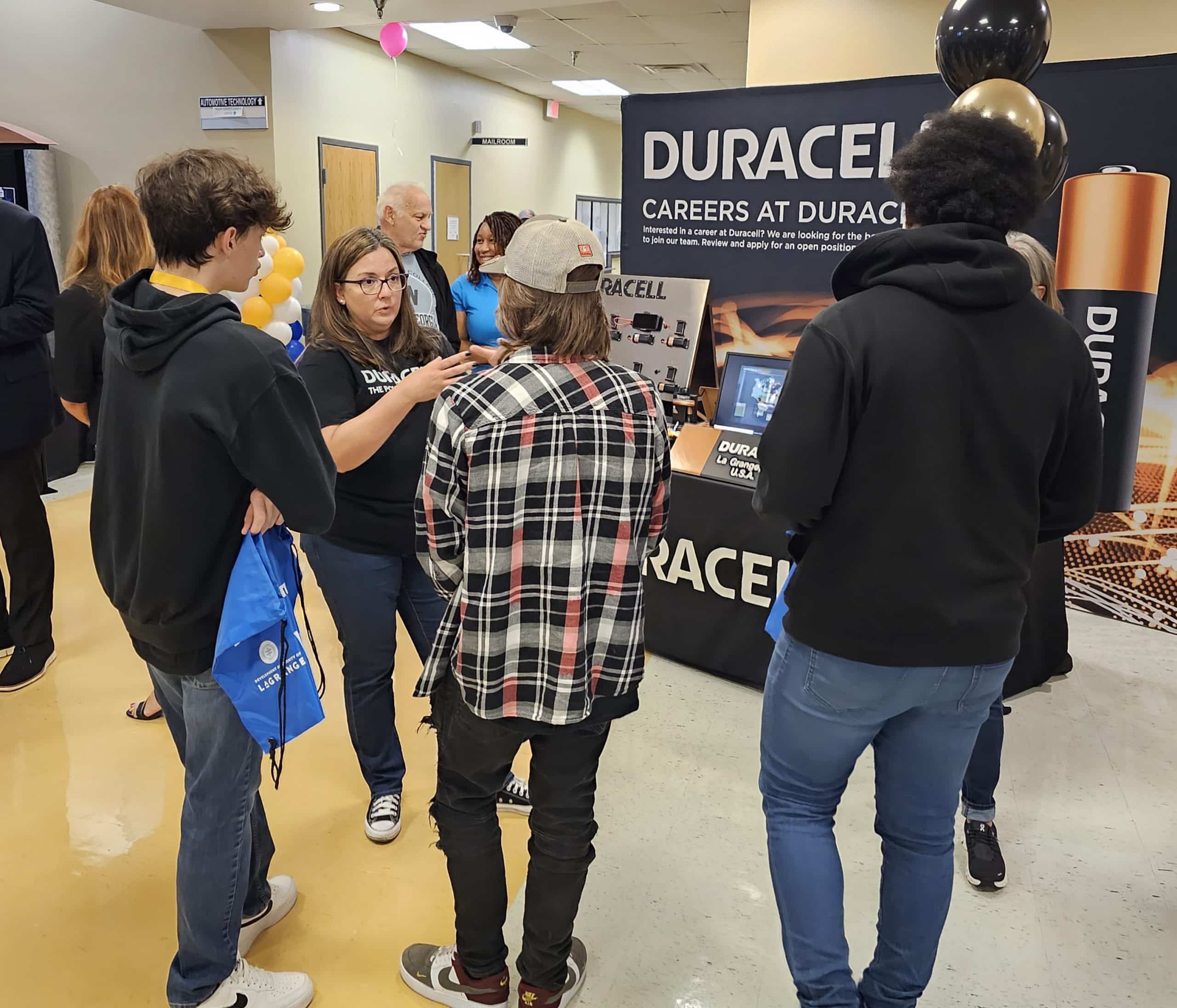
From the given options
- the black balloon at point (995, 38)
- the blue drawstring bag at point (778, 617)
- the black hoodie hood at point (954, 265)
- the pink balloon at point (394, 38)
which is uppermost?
the pink balloon at point (394, 38)

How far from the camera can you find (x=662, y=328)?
378 centimetres

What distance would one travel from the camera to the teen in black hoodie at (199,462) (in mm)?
1354

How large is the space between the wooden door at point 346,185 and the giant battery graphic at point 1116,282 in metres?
5.64

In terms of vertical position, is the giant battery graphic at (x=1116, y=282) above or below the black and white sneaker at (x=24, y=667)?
above

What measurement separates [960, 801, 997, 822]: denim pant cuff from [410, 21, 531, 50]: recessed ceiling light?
7.04 metres

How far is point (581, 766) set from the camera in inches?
60.3

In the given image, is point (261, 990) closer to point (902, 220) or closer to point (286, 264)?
point (902, 220)

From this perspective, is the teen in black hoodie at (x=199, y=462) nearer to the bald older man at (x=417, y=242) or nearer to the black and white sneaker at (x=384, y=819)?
the black and white sneaker at (x=384, y=819)

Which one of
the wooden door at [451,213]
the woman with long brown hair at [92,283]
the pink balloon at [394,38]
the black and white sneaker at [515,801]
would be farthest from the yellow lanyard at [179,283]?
the wooden door at [451,213]

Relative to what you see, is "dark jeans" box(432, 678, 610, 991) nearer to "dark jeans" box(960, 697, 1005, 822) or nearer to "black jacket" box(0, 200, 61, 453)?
"dark jeans" box(960, 697, 1005, 822)

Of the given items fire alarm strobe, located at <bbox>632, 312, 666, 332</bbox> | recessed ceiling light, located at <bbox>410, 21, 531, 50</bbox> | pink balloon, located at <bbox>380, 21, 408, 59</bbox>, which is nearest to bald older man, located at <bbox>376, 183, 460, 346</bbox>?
fire alarm strobe, located at <bbox>632, 312, 666, 332</bbox>

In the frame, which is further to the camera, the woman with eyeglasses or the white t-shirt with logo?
the white t-shirt with logo

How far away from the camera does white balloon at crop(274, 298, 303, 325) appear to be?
439 cm

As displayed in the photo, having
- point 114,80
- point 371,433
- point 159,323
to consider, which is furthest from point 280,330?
point 114,80
